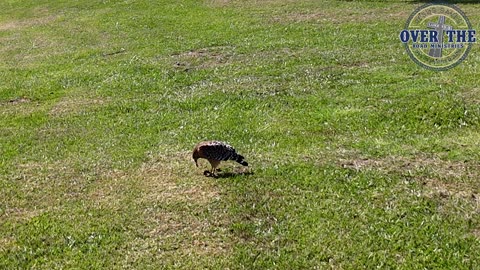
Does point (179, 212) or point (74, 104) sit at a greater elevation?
point (74, 104)

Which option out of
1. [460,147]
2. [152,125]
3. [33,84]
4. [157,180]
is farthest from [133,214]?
[33,84]

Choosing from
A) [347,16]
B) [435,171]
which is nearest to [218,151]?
[435,171]

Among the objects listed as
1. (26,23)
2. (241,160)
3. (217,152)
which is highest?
(26,23)

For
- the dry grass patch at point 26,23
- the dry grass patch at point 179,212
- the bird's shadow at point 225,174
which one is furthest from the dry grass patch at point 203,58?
the dry grass patch at point 26,23

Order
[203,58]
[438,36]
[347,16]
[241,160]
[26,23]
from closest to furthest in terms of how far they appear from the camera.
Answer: [241,160] → [438,36] → [203,58] → [347,16] → [26,23]

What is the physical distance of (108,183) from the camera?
8.06m

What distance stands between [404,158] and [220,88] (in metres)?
5.06

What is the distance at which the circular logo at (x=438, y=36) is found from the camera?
12.8 m

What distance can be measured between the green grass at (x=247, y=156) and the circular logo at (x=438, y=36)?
0.44 metres

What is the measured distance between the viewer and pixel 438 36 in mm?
14539

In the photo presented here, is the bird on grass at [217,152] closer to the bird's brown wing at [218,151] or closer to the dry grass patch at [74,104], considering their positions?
the bird's brown wing at [218,151]

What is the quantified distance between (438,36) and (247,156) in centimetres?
858

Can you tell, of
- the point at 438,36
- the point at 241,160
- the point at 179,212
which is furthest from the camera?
the point at 438,36

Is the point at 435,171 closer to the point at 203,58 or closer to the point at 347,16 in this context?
the point at 203,58
